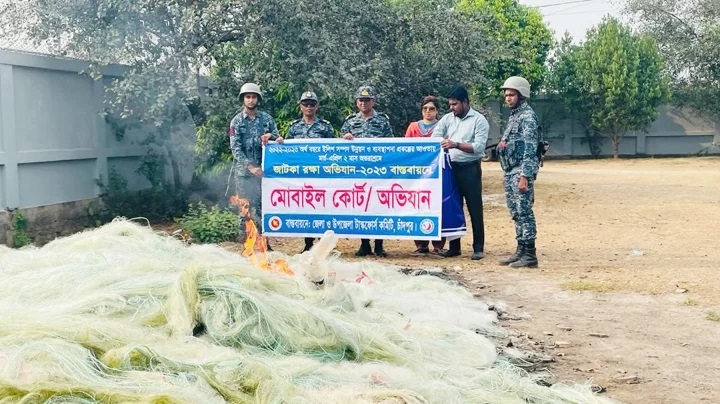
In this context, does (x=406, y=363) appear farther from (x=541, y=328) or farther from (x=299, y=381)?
(x=541, y=328)

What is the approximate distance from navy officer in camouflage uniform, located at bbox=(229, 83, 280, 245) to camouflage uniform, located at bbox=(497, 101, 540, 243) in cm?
262

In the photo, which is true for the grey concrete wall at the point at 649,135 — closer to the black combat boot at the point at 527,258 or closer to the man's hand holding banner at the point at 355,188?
the man's hand holding banner at the point at 355,188

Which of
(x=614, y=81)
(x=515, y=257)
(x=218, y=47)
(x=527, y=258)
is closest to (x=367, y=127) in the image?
(x=515, y=257)

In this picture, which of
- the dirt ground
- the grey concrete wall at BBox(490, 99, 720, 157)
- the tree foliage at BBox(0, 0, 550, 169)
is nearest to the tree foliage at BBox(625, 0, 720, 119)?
the grey concrete wall at BBox(490, 99, 720, 157)

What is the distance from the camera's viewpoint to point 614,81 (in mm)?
32875

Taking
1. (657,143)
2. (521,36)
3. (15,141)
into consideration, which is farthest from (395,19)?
(657,143)

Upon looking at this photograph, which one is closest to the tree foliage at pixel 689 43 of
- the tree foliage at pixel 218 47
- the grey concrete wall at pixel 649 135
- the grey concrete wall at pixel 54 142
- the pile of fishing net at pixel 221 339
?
the grey concrete wall at pixel 649 135

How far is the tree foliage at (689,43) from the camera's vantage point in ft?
113

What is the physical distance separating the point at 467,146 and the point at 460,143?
0.08 meters

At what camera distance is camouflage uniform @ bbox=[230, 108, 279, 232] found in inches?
366

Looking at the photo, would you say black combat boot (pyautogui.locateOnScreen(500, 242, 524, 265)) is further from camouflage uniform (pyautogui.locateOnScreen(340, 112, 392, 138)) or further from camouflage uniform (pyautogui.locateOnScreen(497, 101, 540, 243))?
A: camouflage uniform (pyautogui.locateOnScreen(340, 112, 392, 138))

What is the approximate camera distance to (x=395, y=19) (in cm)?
1415

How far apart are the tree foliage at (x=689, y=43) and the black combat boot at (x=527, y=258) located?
29.2 metres

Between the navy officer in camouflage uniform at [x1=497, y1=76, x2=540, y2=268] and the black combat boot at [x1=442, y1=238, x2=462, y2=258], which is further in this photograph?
the black combat boot at [x1=442, y1=238, x2=462, y2=258]
